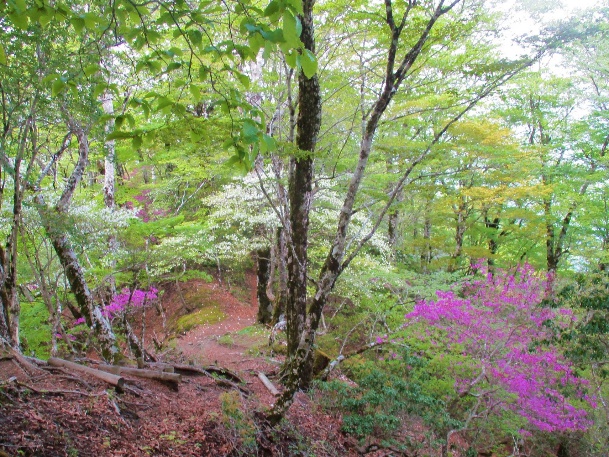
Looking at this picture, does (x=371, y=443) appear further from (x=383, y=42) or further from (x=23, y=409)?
(x=383, y=42)

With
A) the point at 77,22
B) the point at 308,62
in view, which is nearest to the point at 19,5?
the point at 77,22

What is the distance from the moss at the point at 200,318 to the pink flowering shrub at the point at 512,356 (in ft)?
21.7

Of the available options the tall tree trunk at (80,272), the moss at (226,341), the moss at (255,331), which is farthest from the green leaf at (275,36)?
the moss at (226,341)

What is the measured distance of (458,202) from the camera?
1259cm

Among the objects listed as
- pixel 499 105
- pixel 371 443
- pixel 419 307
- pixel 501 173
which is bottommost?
pixel 371 443

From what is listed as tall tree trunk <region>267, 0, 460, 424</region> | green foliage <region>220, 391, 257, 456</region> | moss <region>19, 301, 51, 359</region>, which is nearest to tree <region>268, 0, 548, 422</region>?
tall tree trunk <region>267, 0, 460, 424</region>

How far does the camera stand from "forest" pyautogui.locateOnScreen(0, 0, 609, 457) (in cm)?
296

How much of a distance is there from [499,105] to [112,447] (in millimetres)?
15971

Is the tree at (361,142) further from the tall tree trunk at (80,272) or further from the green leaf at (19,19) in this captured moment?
the tall tree trunk at (80,272)

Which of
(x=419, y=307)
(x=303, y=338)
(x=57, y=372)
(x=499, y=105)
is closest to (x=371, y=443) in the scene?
(x=303, y=338)

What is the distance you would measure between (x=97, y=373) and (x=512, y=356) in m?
7.60

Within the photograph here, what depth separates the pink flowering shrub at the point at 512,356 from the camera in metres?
7.50

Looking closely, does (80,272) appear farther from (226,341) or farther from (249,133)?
(249,133)

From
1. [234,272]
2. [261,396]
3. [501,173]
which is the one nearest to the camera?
[261,396]
